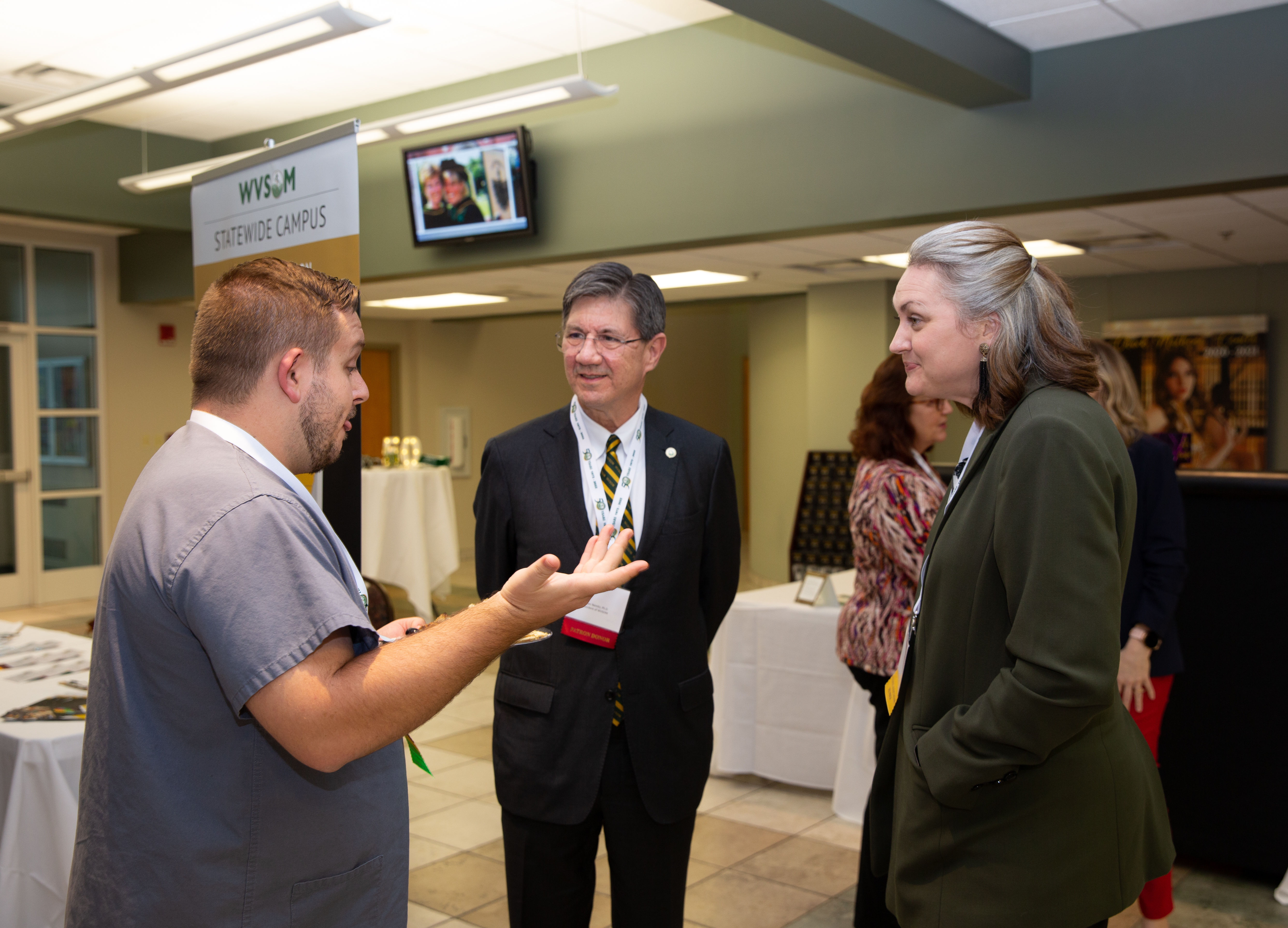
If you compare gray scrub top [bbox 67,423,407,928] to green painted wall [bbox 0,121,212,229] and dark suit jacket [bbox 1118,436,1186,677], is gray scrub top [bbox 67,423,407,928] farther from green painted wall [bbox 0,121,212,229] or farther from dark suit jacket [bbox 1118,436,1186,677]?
green painted wall [bbox 0,121,212,229]

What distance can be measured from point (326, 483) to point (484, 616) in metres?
1.31

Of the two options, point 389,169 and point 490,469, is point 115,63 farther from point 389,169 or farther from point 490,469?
point 490,469

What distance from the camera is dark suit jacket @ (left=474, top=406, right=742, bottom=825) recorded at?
1.91 meters

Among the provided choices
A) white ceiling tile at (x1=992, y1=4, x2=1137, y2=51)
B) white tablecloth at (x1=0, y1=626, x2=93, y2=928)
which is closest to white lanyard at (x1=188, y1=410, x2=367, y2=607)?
white tablecloth at (x1=0, y1=626, x2=93, y2=928)

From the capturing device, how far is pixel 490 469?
6.81ft

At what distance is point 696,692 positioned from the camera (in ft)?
6.53

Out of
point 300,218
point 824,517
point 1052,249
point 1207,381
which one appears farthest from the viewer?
point 824,517

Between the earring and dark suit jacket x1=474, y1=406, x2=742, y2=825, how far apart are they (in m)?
0.72

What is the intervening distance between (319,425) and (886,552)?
182cm

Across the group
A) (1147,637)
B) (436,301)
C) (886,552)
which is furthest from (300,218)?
(436,301)

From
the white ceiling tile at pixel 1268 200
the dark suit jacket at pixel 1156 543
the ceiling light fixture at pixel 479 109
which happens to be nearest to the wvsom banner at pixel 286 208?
the ceiling light fixture at pixel 479 109

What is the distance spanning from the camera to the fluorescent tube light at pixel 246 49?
11.5 ft

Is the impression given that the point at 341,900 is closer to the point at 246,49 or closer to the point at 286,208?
the point at 286,208

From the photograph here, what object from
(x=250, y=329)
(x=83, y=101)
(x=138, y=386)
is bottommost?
(x=250, y=329)
